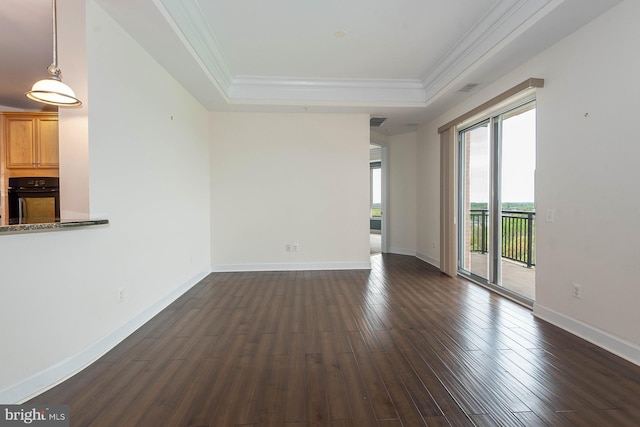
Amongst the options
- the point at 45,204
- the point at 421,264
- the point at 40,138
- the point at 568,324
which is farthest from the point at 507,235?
the point at 40,138

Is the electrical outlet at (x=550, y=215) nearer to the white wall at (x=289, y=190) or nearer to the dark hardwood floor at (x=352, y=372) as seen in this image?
the dark hardwood floor at (x=352, y=372)

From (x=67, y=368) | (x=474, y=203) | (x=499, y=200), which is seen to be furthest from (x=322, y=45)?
(x=67, y=368)

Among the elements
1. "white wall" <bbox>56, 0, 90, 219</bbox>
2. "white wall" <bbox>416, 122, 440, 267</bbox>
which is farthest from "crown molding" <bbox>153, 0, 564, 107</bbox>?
"white wall" <bbox>416, 122, 440, 267</bbox>

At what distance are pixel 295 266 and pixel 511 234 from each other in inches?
145

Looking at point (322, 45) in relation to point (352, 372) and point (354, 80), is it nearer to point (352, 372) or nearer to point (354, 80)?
point (354, 80)

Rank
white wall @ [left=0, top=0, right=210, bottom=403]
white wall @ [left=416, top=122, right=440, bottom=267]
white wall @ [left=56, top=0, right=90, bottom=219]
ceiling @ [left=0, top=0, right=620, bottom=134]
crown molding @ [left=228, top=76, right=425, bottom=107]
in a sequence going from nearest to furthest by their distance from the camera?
white wall @ [left=0, top=0, right=210, bottom=403], white wall @ [left=56, top=0, right=90, bottom=219], ceiling @ [left=0, top=0, right=620, bottom=134], crown molding @ [left=228, top=76, right=425, bottom=107], white wall @ [left=416, top=122, right=440, bottom=267]

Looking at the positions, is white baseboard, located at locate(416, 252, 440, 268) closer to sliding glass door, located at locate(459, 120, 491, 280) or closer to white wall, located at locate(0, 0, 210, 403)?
sliding glass door, located at locate(459, 120, 491, 280)

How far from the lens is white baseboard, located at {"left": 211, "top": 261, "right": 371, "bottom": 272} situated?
4996 millimetres

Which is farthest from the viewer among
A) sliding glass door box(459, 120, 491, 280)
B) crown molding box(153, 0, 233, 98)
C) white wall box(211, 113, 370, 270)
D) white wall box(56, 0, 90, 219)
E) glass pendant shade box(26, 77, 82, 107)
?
white wall box(211, 113, 370, 270)

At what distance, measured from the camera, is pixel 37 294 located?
70.3 inches

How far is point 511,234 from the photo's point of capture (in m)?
4.59

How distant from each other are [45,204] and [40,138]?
1.29 m

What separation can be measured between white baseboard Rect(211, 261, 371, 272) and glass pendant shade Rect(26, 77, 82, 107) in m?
3.47

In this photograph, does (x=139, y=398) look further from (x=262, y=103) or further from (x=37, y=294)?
(x=262, y=103)
